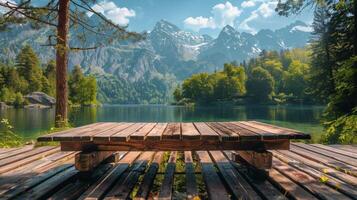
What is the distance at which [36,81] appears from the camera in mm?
108062

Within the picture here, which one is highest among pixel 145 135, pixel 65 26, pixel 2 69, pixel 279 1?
pixel 2 69

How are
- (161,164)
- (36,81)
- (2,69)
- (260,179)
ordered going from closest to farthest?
(260,179), (161,164), (2,69), (36,81)

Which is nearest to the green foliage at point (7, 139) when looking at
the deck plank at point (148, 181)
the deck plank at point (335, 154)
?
the deck plank at point (148, 181)

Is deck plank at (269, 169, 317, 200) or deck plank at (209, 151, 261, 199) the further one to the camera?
deck plank at (209, 151, 261, 199)

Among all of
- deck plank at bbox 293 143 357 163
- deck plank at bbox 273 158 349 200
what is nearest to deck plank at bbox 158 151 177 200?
deck plank at bbox 273 158 349 200

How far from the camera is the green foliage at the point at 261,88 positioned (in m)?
126

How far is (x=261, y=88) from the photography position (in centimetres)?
12675

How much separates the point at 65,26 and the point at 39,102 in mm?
94462

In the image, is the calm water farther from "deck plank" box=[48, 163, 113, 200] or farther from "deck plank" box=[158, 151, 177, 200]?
"deck plank" box=[48, 163, 113, 200]

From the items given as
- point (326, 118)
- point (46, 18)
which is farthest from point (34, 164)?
point (326, 118)

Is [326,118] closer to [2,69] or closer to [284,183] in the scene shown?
[284,183]

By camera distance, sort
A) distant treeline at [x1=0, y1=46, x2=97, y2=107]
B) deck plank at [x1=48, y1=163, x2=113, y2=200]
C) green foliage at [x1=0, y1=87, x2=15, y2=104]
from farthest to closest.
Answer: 1. distant treeline at [x1=0, y1=46, x2=97, y2=107]
2. green foliage at [x1=0, y1=87, x2=15, y2=104]
3. deck plank at [x1=48, y1=163, x2=113, y2=200]

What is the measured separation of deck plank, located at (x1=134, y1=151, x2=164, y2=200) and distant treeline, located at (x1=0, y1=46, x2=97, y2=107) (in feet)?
314

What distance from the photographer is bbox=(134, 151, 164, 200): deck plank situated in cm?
463
